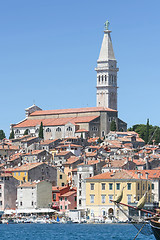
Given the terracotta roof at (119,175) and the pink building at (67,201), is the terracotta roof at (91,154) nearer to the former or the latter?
the pink building at (67,201)

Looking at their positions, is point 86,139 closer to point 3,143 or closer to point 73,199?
point 3,143

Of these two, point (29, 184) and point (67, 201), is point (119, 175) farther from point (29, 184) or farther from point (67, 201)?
point (29, 184)

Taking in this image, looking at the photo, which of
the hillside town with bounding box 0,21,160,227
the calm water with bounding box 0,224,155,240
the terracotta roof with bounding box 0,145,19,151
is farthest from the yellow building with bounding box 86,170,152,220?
the terracotta roof with bounding box 0,145,19,151

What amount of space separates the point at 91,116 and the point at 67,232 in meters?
82.9

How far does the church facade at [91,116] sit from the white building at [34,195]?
164ft

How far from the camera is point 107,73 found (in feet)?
607

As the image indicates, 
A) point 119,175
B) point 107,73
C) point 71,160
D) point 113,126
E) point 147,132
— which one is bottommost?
point 119,175

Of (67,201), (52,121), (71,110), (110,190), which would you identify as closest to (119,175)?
(110,190)

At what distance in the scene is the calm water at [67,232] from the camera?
78.1m

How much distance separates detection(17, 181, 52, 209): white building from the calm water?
9.20 m

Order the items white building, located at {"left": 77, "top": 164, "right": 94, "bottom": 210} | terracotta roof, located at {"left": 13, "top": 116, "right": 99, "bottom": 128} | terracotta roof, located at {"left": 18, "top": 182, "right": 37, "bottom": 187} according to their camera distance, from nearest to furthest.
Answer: white building, located at {"left": 77, "top": 164, "right": 94, "bottom": 210}, terracotta roof, located at {"left": 18, "top": 182, "right": 37, "bottom": 187}, terracotta roof, located at {"left": 13, "top": 116, "right": 99, "bottom": 128}

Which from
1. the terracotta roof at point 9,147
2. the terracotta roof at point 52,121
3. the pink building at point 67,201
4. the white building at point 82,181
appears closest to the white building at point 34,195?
the pink building at point 67,201

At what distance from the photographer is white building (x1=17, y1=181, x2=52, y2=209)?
108312mm

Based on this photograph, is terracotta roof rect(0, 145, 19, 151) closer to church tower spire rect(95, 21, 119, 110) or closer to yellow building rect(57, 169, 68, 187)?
yellow building rect(57, 169, 68, 187)
